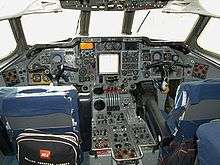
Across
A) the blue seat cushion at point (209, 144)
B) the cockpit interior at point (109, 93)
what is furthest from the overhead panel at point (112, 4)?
the blue seat cushion at point (209, 144)

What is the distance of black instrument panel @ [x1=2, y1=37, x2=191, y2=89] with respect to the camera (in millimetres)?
4492

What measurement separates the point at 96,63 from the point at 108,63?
0.18m

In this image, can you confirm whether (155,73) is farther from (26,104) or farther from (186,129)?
(26,104)

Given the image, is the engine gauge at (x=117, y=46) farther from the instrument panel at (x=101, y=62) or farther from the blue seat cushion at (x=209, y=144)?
the blue seat cushion at (x=209, y=144)

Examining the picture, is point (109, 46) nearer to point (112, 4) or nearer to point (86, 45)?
point (86, 45)

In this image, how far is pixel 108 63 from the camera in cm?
466

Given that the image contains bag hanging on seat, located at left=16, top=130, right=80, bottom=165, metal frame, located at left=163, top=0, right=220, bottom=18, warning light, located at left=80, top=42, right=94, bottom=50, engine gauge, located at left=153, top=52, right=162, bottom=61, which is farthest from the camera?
engine gauge, located at left=153, top=52, right=162, bottom=61

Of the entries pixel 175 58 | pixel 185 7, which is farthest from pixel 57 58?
pixel 185 7

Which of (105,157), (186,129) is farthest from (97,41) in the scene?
(186,129)

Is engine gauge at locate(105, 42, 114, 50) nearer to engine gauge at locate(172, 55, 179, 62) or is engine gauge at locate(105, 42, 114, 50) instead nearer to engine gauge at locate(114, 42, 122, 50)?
engine gauge at locate(114, 42, 122, 50)

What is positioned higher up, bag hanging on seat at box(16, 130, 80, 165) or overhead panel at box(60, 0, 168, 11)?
overhead panel at box(60, 0, 168, 11)

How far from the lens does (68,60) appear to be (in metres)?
4.58

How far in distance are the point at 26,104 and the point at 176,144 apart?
149 centimetres

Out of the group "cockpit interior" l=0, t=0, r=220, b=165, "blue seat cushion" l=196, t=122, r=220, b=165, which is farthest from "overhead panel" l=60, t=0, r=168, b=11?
"blue seat cushion" l=196, t=122, r=220, b=165
